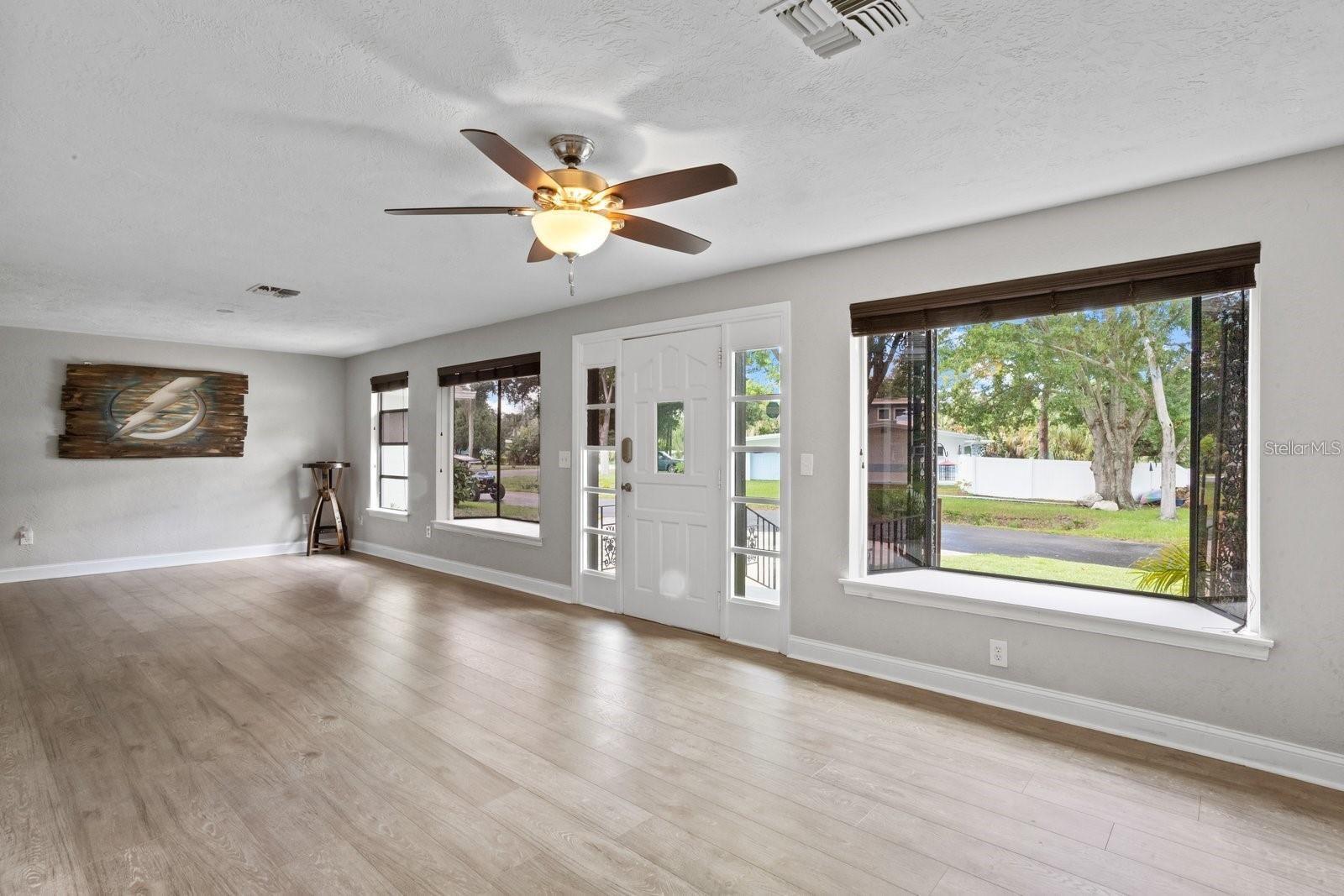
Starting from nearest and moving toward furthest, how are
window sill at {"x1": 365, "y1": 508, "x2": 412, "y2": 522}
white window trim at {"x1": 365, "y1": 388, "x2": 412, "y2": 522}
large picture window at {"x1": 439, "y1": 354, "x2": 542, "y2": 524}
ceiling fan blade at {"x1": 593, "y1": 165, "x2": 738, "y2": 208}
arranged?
1. ceiling fan blade at {"x1": 593, "y1": 165, "x2": 738, "y2": 208}
2. large picture window at {"x1": 439, "y1": 354, "x2": 542, "y2": 524}
3. window sill at {"x1": 365, "y1": 508, "x2": 412, "y2": 522}
4. white window trim at {"x1": 365, "y1": 388, "x2": 412, "y2": 522}

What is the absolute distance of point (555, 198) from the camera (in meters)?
2.43

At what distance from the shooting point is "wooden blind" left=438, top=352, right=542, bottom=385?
19.0 ft

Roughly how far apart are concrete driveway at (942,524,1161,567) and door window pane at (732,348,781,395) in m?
1.33

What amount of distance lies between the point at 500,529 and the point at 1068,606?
187 inches

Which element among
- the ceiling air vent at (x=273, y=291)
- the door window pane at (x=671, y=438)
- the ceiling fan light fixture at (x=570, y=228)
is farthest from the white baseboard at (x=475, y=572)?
the ceiling fan light fixture at (x=570, y=228)

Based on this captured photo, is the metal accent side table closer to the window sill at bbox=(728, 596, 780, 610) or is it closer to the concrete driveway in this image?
the window sill at bbox=(728, 596, 780, 610)

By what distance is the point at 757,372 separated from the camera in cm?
430

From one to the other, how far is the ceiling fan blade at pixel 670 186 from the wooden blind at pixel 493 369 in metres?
3.44

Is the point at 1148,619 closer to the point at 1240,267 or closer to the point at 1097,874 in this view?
the point at 1097,874

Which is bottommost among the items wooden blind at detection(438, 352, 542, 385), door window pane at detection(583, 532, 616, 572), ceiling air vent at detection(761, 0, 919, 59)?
door window pane at detection(583, 532, 616, 572)

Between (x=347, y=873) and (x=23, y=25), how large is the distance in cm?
252

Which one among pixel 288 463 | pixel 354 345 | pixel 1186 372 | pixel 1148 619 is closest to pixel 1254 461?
pixel 1186 372

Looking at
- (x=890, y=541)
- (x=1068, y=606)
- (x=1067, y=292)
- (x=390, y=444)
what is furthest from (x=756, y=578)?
(x=390, y=444)

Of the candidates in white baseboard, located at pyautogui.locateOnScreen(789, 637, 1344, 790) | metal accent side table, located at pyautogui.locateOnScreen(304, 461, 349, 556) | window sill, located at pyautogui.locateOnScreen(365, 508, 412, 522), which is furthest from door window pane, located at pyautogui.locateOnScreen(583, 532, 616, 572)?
metal accent side table, located at pyautogui.locateOnScreen(304, 461, 349, 556)
